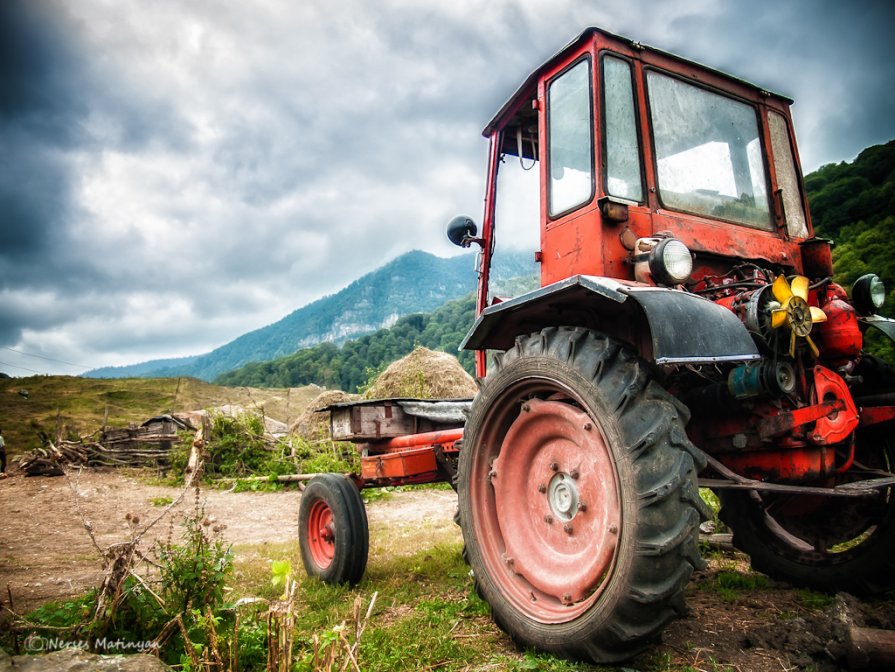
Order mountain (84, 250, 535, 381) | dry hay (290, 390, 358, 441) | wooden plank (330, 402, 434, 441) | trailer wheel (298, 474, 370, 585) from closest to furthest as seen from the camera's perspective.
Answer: trailer wheel (298, 474, 370, 585), wooden plank (330, 402, 434, 441), dry hay (290, 390, 358, 441), mountain (84, 250, 535, 381)

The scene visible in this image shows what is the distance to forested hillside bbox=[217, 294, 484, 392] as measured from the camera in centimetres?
4141

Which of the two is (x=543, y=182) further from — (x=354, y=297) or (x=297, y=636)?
(x=354, y=297)

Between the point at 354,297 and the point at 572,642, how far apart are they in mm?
179695

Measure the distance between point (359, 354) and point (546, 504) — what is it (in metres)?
42.9

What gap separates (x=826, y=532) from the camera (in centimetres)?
318

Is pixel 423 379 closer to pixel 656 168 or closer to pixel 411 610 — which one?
pixel 411 610

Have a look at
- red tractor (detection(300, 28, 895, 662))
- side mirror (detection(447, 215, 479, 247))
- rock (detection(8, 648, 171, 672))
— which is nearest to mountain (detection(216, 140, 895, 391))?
side mirror (detection(447, 215, 479, 247))

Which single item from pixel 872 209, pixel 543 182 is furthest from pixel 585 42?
pixel 872 209

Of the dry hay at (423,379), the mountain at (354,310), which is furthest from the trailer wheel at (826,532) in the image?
the mountain at (354,310)

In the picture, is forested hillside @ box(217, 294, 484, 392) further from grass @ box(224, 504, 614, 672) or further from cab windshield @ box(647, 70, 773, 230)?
cab windshield @ box(647, 70, 773, 230)

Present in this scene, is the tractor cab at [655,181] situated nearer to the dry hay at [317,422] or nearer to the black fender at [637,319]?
the black fender at [637,319]

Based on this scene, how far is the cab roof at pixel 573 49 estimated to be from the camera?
303 centimetres

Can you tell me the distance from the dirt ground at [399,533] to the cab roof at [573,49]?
291 cm

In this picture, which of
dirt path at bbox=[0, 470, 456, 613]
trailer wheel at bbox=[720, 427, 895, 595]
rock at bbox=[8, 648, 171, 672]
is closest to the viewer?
rock at bbox=[8, 648, 171, 672]
